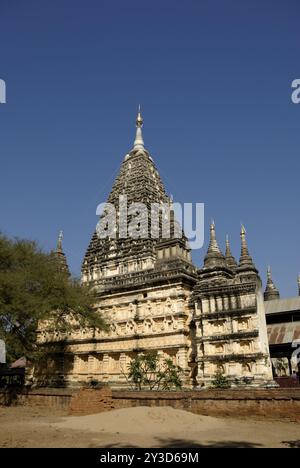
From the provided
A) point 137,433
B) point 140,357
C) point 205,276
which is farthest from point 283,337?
point 137,433

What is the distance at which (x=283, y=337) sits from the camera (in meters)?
32.6

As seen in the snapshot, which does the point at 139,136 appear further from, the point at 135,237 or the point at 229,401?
the point at 229,401

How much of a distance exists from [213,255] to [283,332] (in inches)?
331

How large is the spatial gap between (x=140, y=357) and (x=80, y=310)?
5.74 m

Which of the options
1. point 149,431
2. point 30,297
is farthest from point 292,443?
point 30,297

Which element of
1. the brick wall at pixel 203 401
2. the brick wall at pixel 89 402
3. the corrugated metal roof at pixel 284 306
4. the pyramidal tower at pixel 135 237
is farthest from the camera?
the pyramidal tower at pixel 135 237

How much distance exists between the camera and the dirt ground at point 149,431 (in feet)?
46.1

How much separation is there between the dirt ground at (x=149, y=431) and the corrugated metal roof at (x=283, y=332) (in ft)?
45.7

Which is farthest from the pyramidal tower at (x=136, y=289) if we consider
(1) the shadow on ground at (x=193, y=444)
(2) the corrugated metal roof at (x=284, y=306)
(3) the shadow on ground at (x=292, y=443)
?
(3) the shadow on ground at (x=292, y=443)

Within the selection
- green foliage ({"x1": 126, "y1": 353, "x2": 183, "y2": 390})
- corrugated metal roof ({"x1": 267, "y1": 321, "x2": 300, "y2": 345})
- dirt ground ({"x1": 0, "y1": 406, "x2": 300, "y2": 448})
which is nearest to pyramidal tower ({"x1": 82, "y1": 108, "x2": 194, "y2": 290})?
green foliage ({"x1": 126, "y1": 353, "x2": 183, "y2": 390})

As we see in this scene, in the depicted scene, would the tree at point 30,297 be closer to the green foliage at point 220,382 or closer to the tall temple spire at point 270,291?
the green foliage at point 220,382
